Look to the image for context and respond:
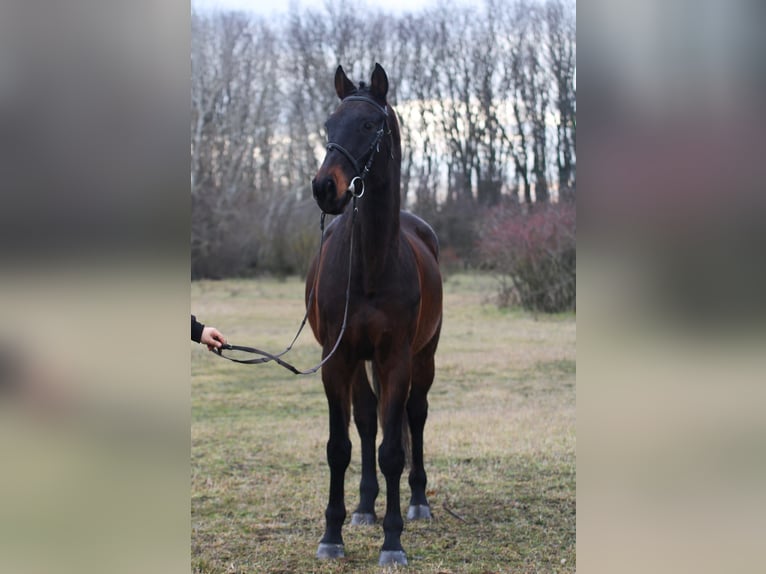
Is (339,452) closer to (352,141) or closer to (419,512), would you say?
(419,512)

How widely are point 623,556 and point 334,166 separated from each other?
9.45 ft

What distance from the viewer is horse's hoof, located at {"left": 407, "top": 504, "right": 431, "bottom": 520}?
17.7ft

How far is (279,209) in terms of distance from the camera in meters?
29.4

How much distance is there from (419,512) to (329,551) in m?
0.88

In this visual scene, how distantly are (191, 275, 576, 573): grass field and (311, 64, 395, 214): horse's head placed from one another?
194 centimetres

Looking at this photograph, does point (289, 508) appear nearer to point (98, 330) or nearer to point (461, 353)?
point (98, 330)

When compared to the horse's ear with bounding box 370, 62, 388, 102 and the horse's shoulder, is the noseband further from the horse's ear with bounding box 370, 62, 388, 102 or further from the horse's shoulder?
the horse's shoulder

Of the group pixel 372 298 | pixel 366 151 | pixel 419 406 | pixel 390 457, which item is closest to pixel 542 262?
pixel 419 406

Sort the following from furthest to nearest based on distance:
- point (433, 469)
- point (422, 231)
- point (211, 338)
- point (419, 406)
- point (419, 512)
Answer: point (433, 469) → point (422, 231) → point (419, 406) → point (419, 512) → point (211, 338)

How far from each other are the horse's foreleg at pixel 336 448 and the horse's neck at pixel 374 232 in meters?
0.51

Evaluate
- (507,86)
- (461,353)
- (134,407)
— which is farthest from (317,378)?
(507,86)

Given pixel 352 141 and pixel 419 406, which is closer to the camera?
pixel 352 141

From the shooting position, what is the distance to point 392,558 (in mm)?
4566

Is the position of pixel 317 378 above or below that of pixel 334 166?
below
